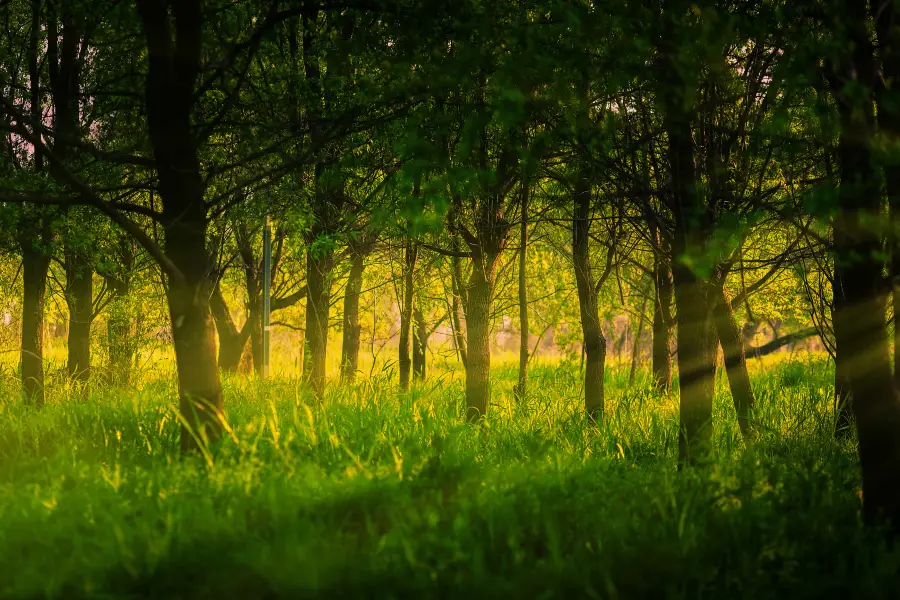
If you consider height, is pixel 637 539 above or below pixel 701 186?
below

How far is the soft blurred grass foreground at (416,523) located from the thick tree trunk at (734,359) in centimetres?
209

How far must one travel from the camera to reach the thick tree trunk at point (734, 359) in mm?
8883

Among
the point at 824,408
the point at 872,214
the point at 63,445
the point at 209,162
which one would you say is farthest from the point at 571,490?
the point at 209,162

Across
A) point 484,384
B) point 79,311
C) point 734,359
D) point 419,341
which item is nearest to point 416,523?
point 484,384

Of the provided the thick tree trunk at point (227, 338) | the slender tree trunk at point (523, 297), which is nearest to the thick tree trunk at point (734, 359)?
the slender tree trunk at point (523, 297)

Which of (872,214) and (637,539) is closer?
(637,539)

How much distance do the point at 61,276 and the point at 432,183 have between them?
17842mm

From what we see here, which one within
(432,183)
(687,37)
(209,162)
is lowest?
(432,183)

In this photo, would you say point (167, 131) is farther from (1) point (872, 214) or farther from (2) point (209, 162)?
(1) point (872, 214)

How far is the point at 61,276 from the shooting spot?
19594mm

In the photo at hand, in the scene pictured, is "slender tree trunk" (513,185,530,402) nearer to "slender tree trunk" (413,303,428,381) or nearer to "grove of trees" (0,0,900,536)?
"grove of trees" (0,0,900,536)

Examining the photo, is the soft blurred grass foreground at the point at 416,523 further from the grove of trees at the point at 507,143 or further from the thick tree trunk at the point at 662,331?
the thick tree trunk at the point at 662,331

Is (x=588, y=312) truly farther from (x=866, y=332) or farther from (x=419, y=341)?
(x=419, y=341)

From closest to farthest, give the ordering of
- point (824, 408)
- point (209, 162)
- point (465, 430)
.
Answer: point (465, 430) < point (824, 408) < point (209, 162)
